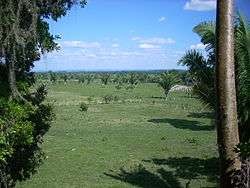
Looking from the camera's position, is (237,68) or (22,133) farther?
(237,68)

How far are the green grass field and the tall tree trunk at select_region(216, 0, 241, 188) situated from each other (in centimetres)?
1135

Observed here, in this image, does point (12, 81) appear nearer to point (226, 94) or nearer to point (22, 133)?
point (22, 133)

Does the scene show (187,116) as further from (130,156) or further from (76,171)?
(76,171)

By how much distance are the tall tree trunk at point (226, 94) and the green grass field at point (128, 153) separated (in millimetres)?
11351

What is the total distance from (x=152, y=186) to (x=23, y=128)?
10.5 metres

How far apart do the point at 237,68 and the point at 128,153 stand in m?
14.7

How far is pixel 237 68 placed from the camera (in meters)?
14.3

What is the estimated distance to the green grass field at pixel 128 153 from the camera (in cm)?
2058

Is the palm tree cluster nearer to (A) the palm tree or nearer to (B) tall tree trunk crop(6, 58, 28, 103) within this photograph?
(A) the palm tree

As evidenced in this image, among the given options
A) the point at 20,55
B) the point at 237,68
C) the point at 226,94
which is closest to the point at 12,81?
the point at 20,55

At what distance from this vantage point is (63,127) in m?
40.6

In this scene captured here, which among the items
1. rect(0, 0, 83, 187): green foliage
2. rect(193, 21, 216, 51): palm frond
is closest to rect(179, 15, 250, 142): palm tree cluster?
rect(193, 21, 216, 51): palm frond

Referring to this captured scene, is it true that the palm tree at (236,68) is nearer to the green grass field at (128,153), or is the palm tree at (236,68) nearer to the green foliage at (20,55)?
the green grass field at (128,153)

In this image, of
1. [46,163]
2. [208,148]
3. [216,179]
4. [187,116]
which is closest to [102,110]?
[187,116]
